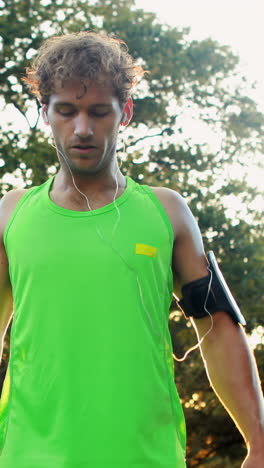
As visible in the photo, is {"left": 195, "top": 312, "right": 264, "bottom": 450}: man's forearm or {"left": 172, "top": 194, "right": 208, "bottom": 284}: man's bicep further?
{"left": 172, "top": 194, "right": 208, "bottom": 284}: man's bicep

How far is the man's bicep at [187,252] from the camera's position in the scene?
10.3ft

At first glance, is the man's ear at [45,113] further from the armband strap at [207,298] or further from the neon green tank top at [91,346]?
the armband strap at [207,298]

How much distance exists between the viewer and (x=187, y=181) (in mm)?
15570

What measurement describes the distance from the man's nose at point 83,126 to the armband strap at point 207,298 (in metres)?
0.67

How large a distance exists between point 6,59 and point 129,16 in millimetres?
2510

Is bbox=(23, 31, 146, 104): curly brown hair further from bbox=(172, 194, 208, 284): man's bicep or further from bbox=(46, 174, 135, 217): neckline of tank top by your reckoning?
bbox=(172, 194, 208, 284): man's bicep

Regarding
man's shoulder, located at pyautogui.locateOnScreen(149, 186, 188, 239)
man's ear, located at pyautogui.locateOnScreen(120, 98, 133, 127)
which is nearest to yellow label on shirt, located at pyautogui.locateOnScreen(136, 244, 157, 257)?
man's shoulder, located at pyautogui.locateOnScreen(149, 186, 188, 239)

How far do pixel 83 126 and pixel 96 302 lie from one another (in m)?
0.61

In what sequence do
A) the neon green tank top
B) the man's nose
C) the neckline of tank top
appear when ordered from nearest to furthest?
the neon green tank top
the man's nose
the neckline of tank top

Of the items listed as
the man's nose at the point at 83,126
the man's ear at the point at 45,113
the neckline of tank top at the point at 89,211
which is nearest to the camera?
the man's nose at the point at 83,126

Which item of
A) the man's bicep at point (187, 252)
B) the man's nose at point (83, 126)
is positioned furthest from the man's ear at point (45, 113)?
the man's bicep at point (187, 252)

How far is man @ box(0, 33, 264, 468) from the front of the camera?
279cm

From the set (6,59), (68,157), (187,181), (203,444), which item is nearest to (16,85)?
(6,59)

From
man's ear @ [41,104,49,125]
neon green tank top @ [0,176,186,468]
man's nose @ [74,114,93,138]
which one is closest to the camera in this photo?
neon green tank top @ [0,176,186,468]
